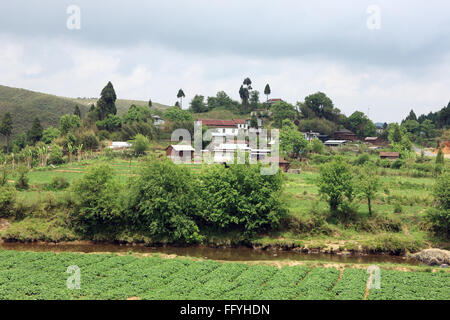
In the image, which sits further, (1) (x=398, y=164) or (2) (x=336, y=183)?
(1) (x=398, y=164)

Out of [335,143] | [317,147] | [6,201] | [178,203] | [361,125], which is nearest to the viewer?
[178,203]

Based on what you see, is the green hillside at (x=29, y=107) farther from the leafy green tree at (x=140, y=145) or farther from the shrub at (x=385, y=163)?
the shrub at (x=385, y=163)

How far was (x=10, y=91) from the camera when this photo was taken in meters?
109

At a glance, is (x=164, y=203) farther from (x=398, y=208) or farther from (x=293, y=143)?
Answer: (x=293, y=143)

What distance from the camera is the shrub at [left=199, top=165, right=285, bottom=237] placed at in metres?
28.0

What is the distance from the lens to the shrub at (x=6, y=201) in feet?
98.8

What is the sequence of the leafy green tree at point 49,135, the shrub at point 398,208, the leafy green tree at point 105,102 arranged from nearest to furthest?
1. the shrub at point 398,208
2. the leafy green tree at point 49,135
3. the leafy green tree at point 105,102

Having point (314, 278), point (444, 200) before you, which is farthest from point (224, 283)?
point (444, 200)

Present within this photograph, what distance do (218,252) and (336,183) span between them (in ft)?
36.3

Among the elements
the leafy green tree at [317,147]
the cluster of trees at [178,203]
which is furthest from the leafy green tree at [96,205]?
the leafy green tree at [317,147]

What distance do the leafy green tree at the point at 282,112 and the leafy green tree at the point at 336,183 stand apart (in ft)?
158

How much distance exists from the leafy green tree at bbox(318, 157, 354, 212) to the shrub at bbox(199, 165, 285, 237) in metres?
3.98

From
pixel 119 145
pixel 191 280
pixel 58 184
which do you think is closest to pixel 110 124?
pixel 119 145

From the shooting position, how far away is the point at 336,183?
29.9 meters
